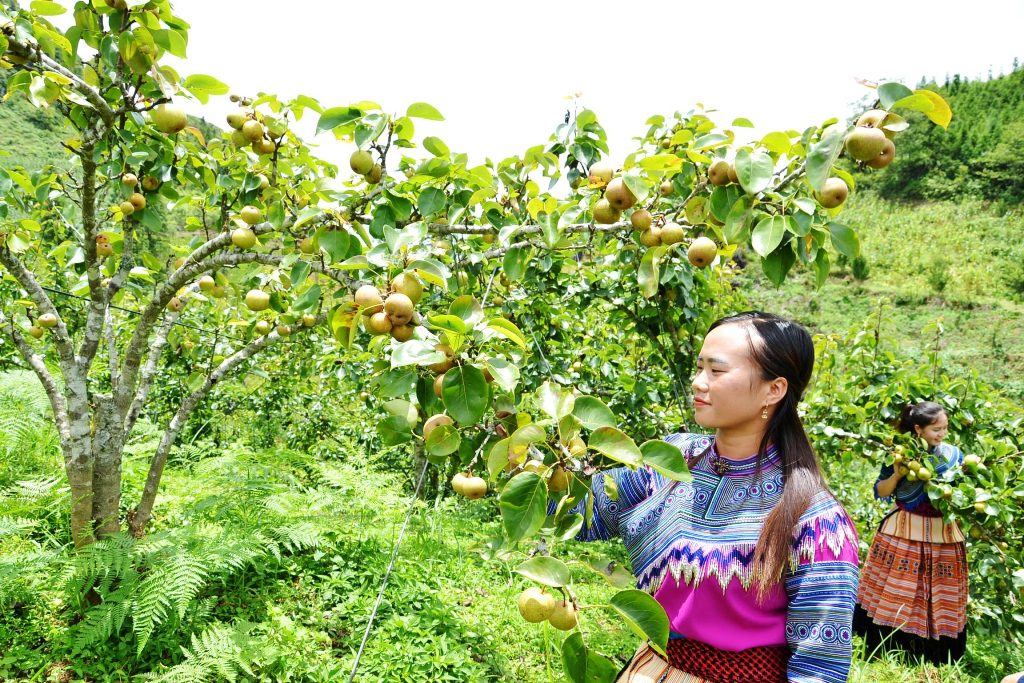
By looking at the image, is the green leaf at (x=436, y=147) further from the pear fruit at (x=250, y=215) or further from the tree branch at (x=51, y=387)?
the tree branch at (x=51, y=387)

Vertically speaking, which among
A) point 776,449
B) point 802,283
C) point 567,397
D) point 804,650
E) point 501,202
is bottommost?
point 802,283

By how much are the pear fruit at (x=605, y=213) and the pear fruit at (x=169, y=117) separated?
122 cm

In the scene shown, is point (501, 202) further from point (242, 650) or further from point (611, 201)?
point (242, 650)

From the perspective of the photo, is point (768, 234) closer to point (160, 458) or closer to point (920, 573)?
point (160, 458)

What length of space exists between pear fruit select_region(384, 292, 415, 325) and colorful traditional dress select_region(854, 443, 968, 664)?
3039 millimetres

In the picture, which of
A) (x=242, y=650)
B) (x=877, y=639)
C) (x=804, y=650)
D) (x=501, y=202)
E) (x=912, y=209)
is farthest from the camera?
(x=912, y=209)

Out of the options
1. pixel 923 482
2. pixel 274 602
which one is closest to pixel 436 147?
pixel 274 602

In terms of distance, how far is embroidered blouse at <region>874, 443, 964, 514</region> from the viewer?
2729 millimetres

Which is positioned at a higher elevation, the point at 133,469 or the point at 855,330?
the point at 855,330

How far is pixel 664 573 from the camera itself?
3.90ft

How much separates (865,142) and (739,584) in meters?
0.85

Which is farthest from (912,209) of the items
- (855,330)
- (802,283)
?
(855,330)

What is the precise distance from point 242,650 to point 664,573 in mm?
1679

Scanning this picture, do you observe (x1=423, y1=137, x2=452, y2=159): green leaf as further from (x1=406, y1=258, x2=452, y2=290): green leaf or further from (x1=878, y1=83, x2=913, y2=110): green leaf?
(x1=878, y1=83, x2=913, y2=110): green leaf
